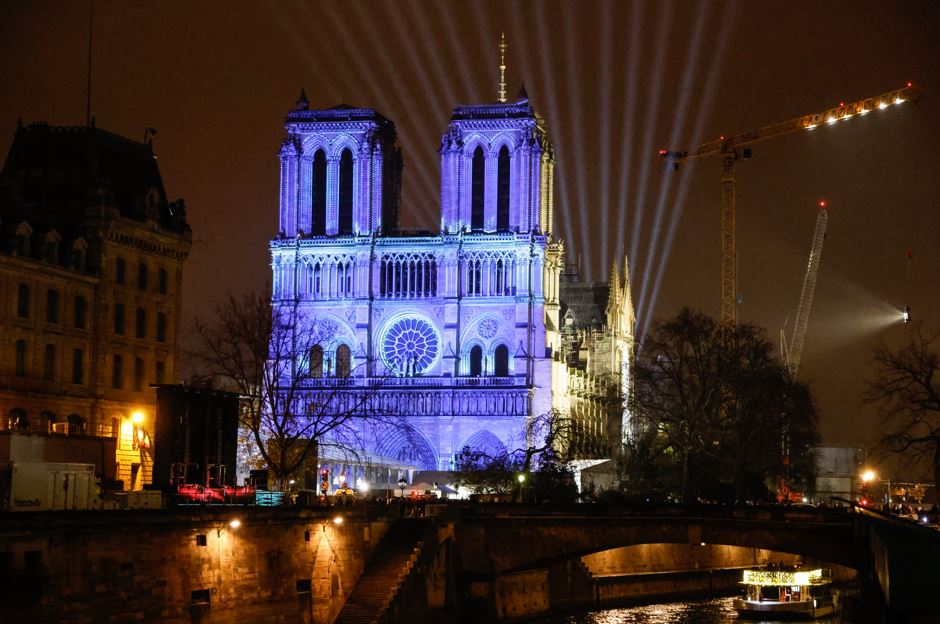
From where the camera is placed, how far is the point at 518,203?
13275 cm

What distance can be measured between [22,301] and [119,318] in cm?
721

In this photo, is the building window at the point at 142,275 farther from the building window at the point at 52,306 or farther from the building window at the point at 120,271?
the building window at the point at 52,306

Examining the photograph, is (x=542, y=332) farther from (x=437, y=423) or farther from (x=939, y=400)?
(x=939, y=400)

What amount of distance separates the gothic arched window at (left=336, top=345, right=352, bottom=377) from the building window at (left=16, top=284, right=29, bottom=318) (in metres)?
58.9

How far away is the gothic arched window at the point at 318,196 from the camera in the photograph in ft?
454

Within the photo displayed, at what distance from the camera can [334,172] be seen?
137750 millimetres

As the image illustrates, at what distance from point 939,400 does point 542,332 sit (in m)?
63.2

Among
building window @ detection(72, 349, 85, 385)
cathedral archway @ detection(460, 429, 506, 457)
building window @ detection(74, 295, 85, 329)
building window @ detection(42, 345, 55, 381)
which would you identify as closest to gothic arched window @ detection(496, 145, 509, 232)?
cathedral archway @ detection(460, 429, 506, 457)

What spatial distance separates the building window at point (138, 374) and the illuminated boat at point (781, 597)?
31686 mm

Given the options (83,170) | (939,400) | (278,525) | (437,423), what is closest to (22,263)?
(83,170)

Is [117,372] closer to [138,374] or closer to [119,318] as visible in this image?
[138,374]

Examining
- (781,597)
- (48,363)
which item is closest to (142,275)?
(48,363)

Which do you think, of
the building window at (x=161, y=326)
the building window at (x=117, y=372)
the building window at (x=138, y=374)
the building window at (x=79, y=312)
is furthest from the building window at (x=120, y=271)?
the building window at (x=138, y=374)

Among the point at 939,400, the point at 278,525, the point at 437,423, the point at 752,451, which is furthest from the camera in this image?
the point at 437,423
